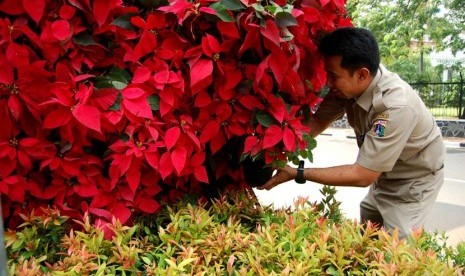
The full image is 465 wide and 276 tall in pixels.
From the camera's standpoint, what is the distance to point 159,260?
4.23 feet

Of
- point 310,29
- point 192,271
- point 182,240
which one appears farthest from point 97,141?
point 310,29

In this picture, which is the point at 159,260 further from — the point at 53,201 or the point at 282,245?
the point at 53,201

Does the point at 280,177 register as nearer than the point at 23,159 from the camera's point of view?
No

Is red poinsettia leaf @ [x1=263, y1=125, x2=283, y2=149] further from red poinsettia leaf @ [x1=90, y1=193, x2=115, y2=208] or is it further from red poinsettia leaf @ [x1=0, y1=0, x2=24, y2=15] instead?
red poinsettia leaf @ [x1=0, y1=0, x2=24, y2=15]

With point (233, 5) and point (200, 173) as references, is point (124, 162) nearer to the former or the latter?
point (200, 173)

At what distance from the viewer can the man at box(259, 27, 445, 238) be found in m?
1.88

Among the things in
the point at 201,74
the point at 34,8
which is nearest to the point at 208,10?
the point at 201,74

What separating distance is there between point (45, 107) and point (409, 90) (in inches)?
60.6

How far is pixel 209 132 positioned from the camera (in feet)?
4.91

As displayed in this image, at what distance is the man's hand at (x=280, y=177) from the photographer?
71.0 inches

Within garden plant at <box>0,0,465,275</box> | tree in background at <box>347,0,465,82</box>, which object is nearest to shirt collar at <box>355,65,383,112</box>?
garden plant at <box>0,0,465,275</box>

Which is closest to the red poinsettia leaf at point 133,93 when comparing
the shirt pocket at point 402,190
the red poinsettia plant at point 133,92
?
the red poinsettia plant at point 133,92

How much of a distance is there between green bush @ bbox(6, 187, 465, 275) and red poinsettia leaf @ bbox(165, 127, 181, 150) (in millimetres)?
238

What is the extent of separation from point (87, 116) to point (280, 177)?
0.84 m
